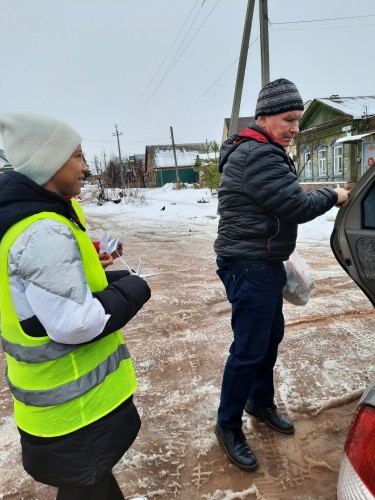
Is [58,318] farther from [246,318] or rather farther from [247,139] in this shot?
[247,139]

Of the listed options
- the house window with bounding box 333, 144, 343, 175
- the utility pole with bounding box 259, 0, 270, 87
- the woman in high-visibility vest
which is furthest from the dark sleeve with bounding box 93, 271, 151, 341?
the house window with bounding box 333, 144, 343, 175

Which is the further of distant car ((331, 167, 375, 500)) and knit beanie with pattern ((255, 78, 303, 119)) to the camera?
knit beanie with pattern ((255, 78, 303, 119))

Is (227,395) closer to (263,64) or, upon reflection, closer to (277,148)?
(277,148)

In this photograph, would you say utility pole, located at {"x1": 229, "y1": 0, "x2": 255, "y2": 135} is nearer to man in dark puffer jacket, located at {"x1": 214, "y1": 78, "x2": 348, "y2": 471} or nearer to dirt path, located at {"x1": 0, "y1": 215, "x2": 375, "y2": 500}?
dirt path, located at {"x1": 0, "y1": 215, "x2": 375, "y2": 500}

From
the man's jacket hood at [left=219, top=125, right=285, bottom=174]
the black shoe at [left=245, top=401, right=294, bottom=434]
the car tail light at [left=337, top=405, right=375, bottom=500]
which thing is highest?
the man's jacket hood at [left=219, top=125, right=285, bottom=174]

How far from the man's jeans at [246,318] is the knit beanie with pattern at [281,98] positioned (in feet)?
2.55

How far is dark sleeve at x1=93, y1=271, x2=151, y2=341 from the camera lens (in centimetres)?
122

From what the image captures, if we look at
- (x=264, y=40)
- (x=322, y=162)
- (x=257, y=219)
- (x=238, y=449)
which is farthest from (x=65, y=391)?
(x=322, y=162)

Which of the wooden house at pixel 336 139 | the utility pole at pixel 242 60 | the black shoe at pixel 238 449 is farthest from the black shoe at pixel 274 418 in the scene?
the wooden house at pixel 336 139

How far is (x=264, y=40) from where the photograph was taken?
33.8 feet

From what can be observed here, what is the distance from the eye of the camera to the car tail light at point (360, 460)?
0.97 metres

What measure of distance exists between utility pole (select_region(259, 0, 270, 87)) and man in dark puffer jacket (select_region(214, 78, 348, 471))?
933 centimetres

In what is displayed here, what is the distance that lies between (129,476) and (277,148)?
74.5 inches

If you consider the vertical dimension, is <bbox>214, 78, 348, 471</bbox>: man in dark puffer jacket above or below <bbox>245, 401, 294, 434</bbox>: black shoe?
above
